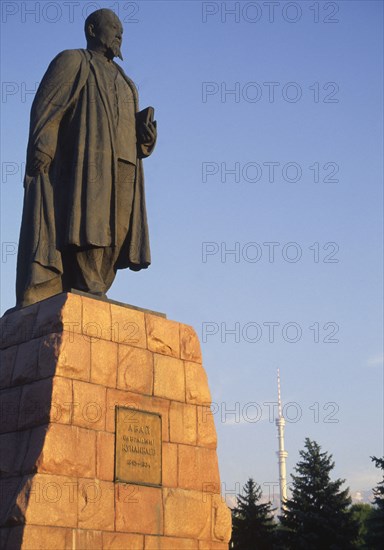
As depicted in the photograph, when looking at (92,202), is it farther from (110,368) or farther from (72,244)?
(110,368)

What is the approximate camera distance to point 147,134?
8.62m

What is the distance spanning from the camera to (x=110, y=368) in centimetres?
723

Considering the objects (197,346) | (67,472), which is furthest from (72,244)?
(67,472)

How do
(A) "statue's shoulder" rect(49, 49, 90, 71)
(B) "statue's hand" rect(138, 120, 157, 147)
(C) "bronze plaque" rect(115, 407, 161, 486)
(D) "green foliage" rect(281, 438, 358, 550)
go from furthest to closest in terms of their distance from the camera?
(D) "green foliage" rect(281, 438, 358, 550)
(B) "statue's hand" rect(138, 120, 157, 147)
(A) "statue's shoulder" rect(49, 49, 90, 71)
(C) "bronze plaque" rect(115, 407, 161, 486)

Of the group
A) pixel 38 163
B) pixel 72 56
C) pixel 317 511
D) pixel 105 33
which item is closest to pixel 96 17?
pixel 105 33

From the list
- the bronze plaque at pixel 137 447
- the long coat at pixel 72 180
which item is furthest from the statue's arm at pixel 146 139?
the bronze plaque at pixel 137 447

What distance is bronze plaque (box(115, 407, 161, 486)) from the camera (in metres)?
7.05

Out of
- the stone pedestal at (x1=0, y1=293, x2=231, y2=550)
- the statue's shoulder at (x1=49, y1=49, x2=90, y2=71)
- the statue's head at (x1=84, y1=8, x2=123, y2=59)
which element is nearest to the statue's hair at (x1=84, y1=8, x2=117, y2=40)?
the statue's head at (x1=84, y1=8, x2=123, y2=59)

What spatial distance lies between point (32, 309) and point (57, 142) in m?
1.76

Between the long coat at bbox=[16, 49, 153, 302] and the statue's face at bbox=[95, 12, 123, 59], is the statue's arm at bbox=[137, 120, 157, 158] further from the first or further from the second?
the statue's face at bbox=[95, 12, 123, 59]

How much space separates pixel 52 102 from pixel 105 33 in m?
1.03

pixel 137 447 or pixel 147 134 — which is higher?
pixel 147 134

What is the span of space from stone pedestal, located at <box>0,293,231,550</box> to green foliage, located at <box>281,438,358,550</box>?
735 inches

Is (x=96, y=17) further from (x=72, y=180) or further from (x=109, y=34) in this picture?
(x=72, y=180)
